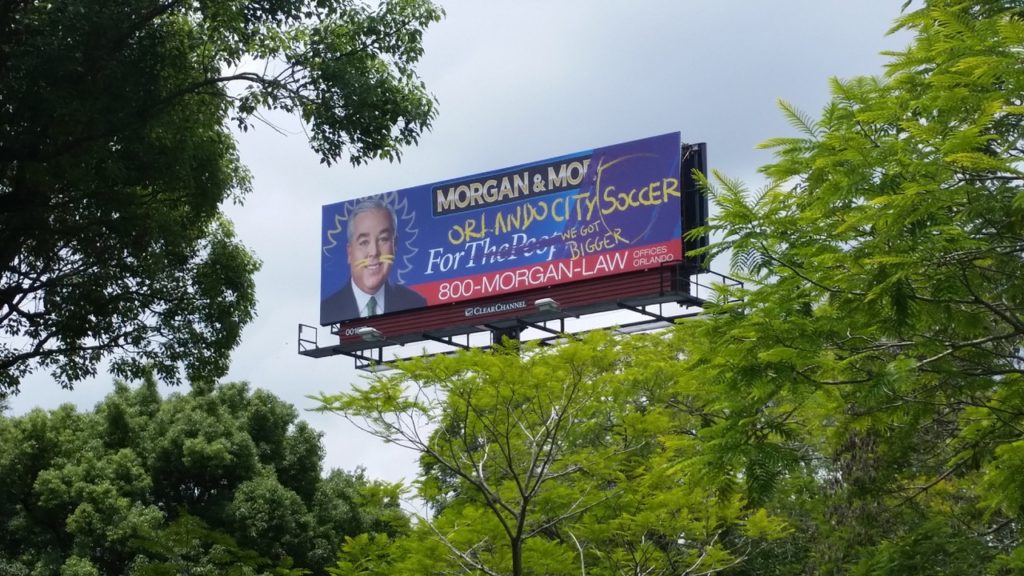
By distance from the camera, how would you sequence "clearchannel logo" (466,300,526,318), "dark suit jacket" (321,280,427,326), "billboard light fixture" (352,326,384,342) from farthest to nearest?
"dark suit jacket" (321,280,427,326), "billboard light fixture" (352,326,384,342), "clearchannel logo" (466,300,526,318)

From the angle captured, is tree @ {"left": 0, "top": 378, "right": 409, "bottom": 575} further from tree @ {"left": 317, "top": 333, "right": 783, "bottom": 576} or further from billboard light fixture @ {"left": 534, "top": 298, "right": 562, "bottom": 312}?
tree @ {"left": 317, "top": 333, "right": 783, "bottom": 576}

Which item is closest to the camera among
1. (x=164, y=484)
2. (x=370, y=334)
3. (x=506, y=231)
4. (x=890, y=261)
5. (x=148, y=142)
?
(x=890, y=261)

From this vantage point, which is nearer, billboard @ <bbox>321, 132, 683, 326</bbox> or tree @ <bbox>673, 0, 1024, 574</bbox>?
tree @ <bbox>673, 0, 1024, 574</bbox>

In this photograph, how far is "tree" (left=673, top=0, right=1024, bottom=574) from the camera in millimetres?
8570

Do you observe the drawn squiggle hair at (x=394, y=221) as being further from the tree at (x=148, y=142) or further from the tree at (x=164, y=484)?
the tree at (x=148, y=142)

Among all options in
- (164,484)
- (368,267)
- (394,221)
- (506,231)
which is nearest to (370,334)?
(368,267)

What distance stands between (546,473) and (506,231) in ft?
44.7

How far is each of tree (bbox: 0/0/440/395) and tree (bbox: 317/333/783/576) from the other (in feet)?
8.04

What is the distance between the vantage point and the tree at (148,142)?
1314cm

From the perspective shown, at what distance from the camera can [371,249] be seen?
1266 inches

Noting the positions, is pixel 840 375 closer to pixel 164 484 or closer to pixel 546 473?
pixel 546 473

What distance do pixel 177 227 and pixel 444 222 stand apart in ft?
51.2

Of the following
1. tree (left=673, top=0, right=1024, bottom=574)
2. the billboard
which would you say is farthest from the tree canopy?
the billboard

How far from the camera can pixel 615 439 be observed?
58.5 feet
